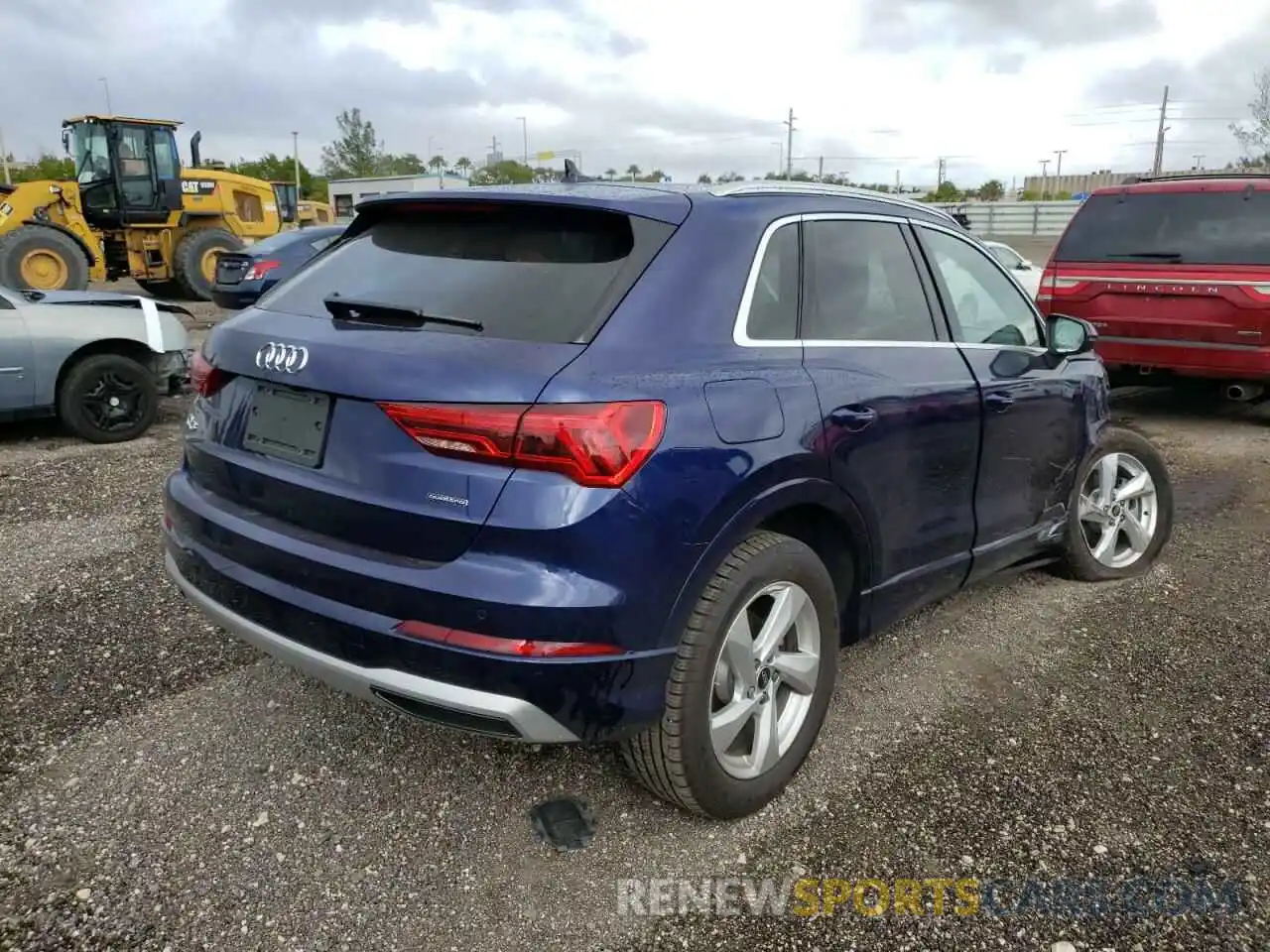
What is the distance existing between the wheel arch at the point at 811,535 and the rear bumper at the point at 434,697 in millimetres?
363

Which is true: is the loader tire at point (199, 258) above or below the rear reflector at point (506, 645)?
above

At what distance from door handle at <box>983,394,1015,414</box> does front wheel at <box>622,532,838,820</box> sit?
1.11 meters

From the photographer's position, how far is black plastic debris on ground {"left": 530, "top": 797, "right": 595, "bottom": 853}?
2674 mm

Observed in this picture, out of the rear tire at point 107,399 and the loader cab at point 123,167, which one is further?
the loader cab at point 123,167

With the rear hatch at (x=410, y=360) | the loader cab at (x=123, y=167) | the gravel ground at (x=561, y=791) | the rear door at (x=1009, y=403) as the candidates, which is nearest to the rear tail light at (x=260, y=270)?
the loader cab at (x=123, y=167)

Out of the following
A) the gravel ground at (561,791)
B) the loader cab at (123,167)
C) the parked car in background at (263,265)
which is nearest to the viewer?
the gravel ground at (561,791)

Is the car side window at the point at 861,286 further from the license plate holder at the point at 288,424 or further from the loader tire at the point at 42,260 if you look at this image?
the loader tire at the point at 42,260

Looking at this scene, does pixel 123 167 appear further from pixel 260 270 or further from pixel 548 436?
pixel 548 436

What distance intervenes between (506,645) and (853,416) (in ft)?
4.16

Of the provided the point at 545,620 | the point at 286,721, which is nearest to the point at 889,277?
the point at 545,620

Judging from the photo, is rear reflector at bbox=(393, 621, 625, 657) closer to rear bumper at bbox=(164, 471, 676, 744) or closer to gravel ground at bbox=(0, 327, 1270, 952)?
rear bumper at bbox=(164, 471, 676, 744)

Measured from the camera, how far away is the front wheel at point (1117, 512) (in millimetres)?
4340

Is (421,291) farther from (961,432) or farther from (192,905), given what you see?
(961,432)

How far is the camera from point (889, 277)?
3271mm
